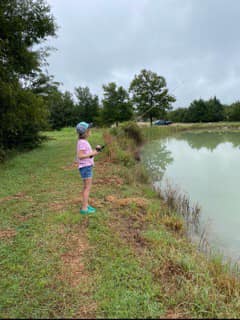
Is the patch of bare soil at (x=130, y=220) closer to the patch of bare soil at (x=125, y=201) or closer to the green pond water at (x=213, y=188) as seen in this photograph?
the patch of bare soil at (x=125, y=201)

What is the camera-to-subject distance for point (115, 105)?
948 inches

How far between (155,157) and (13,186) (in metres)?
7.50

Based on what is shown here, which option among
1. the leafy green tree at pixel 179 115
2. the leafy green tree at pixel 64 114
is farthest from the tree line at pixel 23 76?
the leafy green tree at pixel 179 115

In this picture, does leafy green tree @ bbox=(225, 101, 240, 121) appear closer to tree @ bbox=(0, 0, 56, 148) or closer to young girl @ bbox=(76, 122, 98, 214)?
tree @ bbox=(0, 0, 56, 148)

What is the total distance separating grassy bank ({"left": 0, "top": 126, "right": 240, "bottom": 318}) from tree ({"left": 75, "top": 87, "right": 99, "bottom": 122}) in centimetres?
3308

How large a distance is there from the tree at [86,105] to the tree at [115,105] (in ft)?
37.6

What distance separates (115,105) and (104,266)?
23137mm

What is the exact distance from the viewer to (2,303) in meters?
1.71

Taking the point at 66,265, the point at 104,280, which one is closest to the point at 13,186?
the point at 66,265

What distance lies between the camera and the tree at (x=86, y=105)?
3599 cm

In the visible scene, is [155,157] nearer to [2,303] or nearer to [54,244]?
[54,244]

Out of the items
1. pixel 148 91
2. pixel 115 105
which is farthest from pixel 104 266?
pixel 148 91

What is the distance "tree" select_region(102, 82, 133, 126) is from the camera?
23.8 meters

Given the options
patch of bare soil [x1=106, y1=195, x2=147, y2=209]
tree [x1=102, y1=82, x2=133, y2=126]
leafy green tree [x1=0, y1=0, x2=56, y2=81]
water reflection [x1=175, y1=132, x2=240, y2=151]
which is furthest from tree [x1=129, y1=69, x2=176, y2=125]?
patch of bare soil [x1=106, y1=195, x2=147, y2=209]
